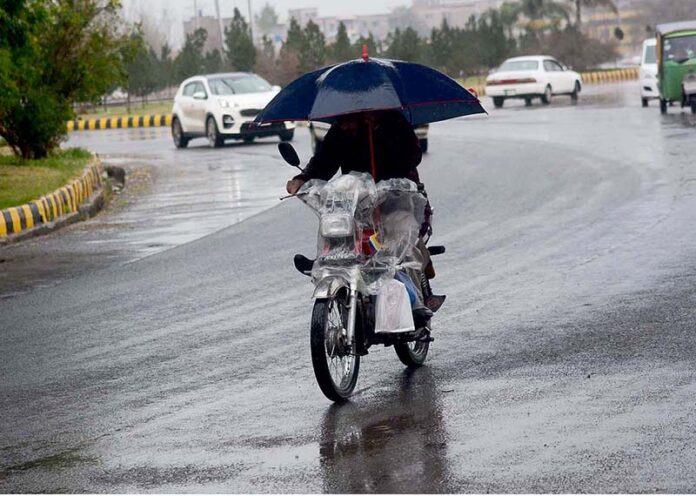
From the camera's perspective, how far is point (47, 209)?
704 inches

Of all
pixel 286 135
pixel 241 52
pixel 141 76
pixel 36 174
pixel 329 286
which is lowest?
pixel 141 76

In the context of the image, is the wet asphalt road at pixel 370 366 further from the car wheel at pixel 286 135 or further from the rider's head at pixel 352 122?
the car wheel at pixel 286 135

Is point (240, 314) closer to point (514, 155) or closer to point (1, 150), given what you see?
point (514, 155)

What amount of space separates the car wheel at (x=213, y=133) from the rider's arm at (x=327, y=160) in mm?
25679

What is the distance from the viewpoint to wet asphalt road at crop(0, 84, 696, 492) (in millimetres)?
6277

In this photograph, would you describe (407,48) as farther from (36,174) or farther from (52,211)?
(52,211)

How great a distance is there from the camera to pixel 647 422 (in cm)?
675

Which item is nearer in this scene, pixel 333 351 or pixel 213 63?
pixel 333 351

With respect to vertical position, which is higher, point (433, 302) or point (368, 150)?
point (368, 150)

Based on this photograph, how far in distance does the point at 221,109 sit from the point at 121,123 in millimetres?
16581

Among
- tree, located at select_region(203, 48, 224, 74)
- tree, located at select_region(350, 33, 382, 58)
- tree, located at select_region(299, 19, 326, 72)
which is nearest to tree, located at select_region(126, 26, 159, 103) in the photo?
tree, located at select_region(203, 48, 224, 74)

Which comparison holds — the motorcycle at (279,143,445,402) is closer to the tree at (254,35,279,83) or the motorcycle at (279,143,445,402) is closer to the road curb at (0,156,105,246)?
the road curb at (0,156,105,246)

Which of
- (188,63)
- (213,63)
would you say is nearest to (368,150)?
(188,63)

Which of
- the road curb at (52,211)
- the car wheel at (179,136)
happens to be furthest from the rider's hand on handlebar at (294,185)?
the car wheel at (179,136)
